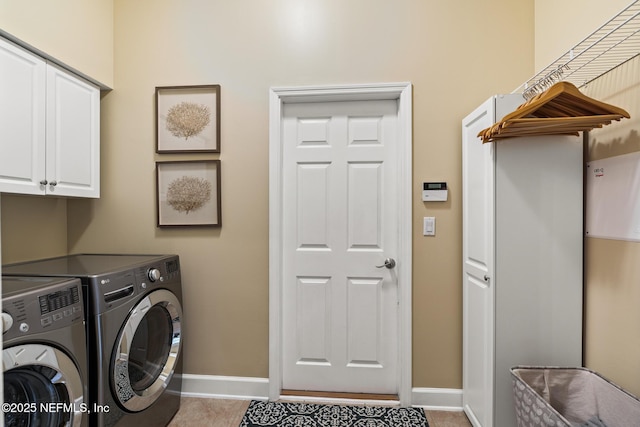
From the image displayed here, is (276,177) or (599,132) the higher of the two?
(599,132)

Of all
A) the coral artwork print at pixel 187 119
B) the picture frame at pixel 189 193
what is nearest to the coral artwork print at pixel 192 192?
the picture frame at pixel 189 193

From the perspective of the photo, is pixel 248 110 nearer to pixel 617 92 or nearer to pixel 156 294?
pixel 156 294

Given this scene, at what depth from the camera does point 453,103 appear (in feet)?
6.68

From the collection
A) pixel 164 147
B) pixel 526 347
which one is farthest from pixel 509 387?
pixel 164 147

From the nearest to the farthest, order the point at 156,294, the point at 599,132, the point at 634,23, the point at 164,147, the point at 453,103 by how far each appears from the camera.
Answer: the point at 634,23
the point at 599,132
the point at 156,294
the point at 453,103
the point at 164,147

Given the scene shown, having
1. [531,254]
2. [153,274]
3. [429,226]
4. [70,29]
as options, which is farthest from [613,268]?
[70,29]

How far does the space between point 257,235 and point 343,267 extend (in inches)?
23.6

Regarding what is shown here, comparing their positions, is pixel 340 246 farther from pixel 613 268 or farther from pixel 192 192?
pixel 613 268

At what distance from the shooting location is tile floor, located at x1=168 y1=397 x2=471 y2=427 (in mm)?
1913

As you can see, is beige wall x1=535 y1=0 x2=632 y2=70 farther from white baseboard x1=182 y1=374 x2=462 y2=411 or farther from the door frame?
white baseboard x1=182 y1=374 x2=462 y2=411

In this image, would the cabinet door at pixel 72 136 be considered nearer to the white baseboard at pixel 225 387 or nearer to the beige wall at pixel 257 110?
the beige wall at pixel 257 110

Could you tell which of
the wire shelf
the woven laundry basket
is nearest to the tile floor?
the woven laundry basket

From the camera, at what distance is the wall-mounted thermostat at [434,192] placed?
80.3 inches

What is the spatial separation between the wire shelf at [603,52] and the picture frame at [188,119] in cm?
176
